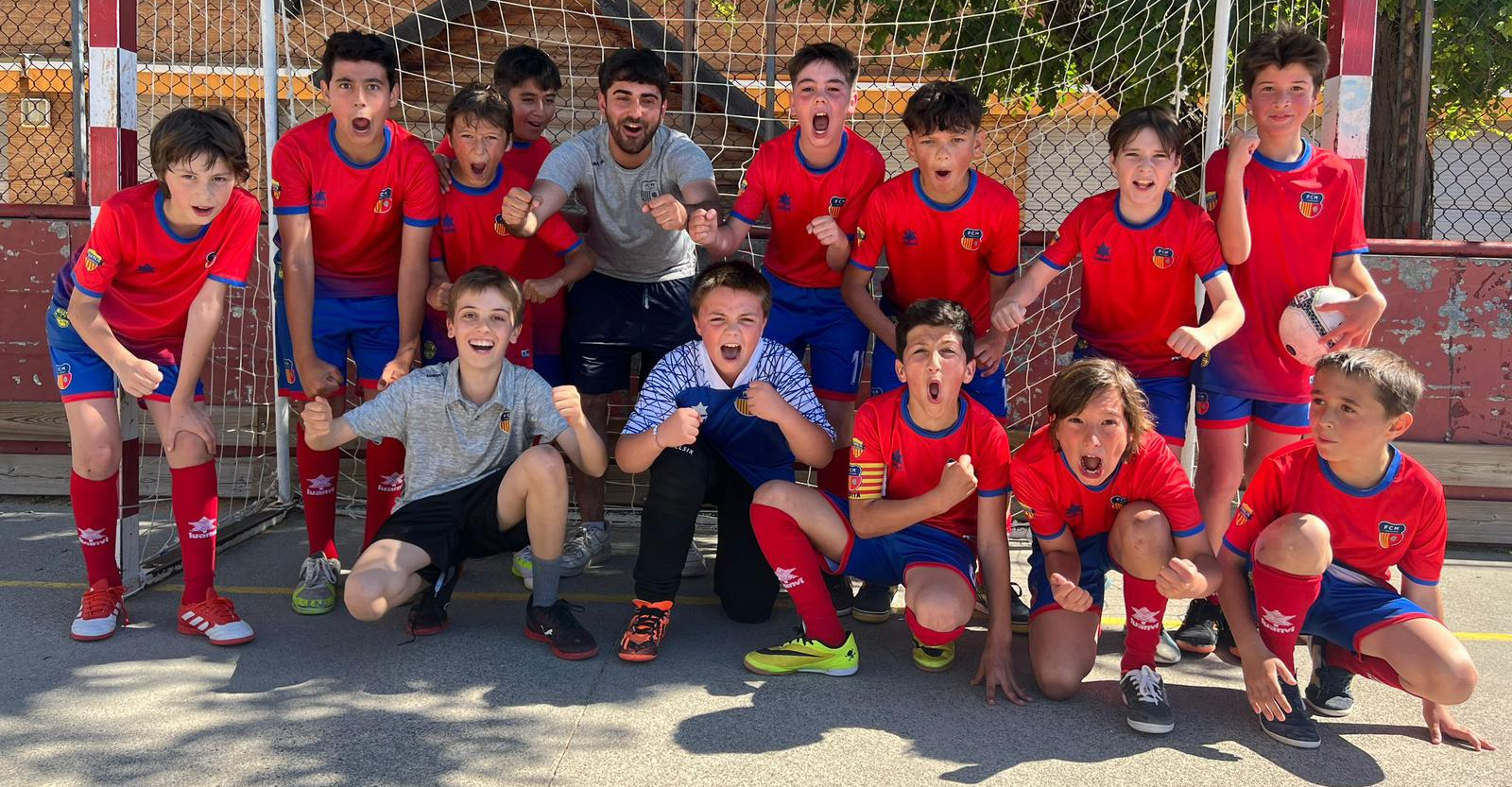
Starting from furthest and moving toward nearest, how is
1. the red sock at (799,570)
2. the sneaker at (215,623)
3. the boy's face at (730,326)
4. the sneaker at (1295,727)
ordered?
1. the boy's face at (730,326)
2. the sneaker at (215,623)
3. the red sock at (799,570)
4. the sneaker at (1295,727)

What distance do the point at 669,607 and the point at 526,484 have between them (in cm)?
59

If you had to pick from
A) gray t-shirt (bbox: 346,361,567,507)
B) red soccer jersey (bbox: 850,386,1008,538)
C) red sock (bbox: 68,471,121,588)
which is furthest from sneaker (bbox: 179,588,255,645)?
red soccer jersey (bbox: 850,386,1008,538)

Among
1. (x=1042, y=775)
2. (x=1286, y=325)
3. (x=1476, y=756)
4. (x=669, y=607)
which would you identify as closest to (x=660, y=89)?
(x=669, y=607)

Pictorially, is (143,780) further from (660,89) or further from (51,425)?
(51,425)

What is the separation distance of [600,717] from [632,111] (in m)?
2.19

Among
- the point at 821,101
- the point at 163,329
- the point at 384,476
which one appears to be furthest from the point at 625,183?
the point at 163,329

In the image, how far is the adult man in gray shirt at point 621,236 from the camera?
4.20 m

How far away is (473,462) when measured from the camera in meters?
3.79

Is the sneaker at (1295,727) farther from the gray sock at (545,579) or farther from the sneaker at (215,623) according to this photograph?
the sneaker at (215,623)

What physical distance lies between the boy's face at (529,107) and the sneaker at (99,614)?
224 cm

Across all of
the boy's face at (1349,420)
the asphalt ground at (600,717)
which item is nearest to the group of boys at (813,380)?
the boy's face at (1349,420)

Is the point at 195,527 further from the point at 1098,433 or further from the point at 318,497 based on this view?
the point at 1098,433

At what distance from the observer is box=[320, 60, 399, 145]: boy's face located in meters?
4.02

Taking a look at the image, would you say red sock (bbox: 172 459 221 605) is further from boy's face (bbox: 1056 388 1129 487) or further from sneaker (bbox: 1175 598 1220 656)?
sneaker (bbox: 1175 598 1220 656)
